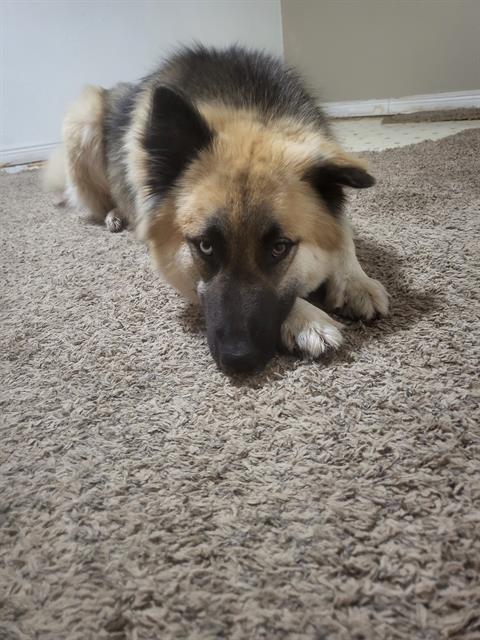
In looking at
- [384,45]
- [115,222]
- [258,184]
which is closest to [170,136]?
[258,184]

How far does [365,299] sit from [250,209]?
1.58 feet

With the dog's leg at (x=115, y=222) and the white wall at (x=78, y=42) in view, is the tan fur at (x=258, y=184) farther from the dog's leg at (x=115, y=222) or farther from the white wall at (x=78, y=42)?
the white wall at (x=78, y=42)

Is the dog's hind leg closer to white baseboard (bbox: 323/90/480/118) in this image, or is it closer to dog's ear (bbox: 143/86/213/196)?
dog's ear (bbox: 143/86/213/196)

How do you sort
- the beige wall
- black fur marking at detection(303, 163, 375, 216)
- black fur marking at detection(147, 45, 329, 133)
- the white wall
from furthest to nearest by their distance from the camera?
the beige wall, the white wall, black fur marking at detection(147, 45, 329, 133), black fur marking at detection(303, 163, 375, 216)

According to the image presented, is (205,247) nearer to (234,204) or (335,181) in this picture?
(234,204)

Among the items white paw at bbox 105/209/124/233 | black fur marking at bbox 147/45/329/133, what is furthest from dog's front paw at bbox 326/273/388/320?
white paw at bbox 105/209/124/233

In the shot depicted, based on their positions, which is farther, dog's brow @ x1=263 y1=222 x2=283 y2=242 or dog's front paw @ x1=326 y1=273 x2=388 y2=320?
dog's front paw @ x1=326 y1=273 x2=388 y2=320

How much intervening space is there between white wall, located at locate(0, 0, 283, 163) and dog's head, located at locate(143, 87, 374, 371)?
9.81 feet

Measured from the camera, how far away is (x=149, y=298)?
170cm

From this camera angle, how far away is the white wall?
3.87 m

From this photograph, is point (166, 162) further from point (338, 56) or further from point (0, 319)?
Result: point (338, 56)

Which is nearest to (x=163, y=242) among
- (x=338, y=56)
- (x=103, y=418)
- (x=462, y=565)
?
(x=103, y=418)

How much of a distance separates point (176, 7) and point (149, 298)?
3.55 meters

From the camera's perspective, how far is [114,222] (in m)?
2.51
